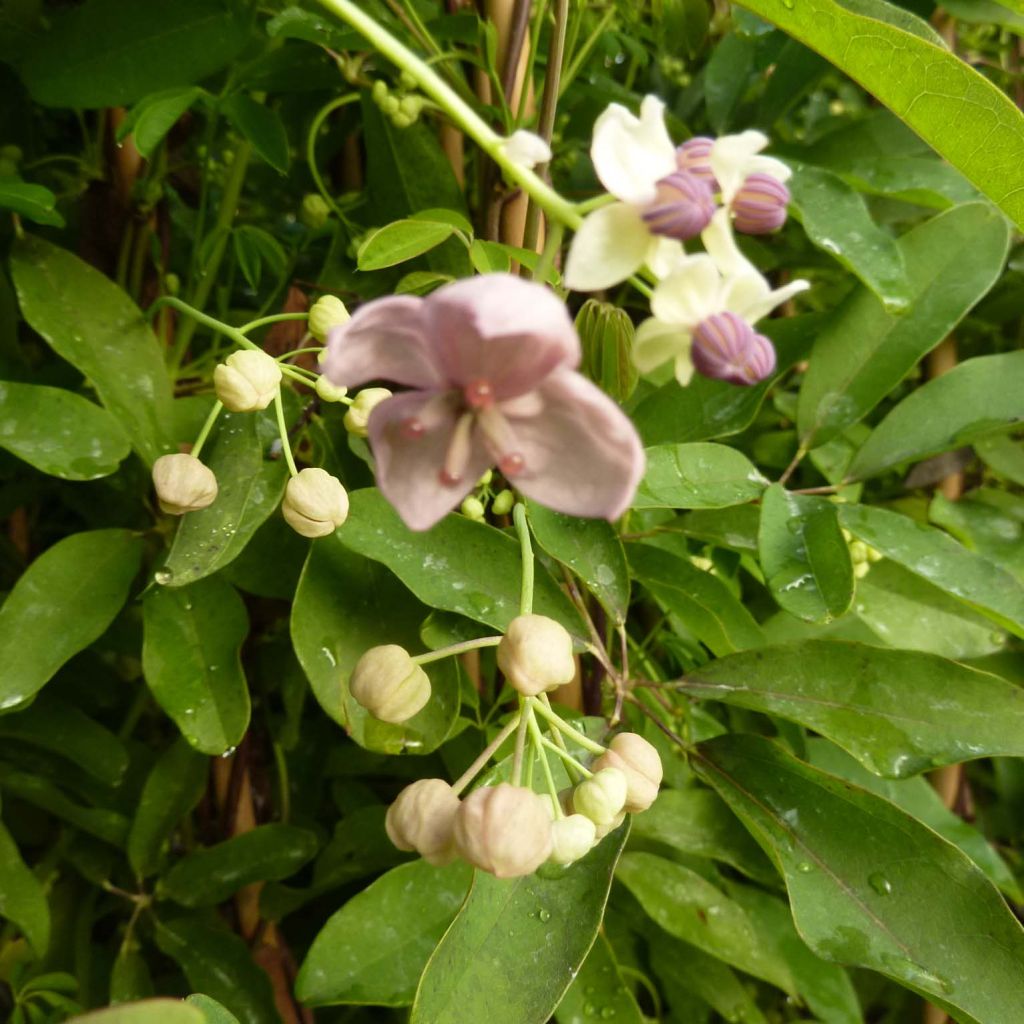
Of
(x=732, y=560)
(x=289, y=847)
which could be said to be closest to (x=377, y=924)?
(x=289, y=847)

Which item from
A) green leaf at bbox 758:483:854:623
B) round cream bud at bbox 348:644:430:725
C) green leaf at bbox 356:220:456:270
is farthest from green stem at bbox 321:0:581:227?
green leaf at bbox 758:483:854:623

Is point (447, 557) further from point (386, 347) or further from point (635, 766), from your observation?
point (386, 347)

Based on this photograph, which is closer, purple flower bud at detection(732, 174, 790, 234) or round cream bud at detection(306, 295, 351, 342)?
purple flower bud at detection(732, 174, 790, 234)

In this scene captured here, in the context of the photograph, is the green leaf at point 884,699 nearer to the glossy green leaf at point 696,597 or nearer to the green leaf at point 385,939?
the glossy green leaf at point 696,597

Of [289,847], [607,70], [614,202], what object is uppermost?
[614,202]

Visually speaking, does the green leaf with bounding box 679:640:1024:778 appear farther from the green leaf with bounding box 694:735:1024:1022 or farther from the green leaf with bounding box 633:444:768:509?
the green leaf with bounding box 633:444:768:509

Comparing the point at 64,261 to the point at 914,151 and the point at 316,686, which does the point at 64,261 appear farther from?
the point at 914,151

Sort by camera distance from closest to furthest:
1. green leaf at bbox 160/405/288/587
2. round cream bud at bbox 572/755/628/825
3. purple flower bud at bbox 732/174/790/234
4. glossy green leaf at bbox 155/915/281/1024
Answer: purple flower bud at bbox 732/174/790/234
round cream bud at bbox 572/755/628/825
green leaf at bbox 160/405/288/587
glossy green leaf at bbox 155/915/281/1024
